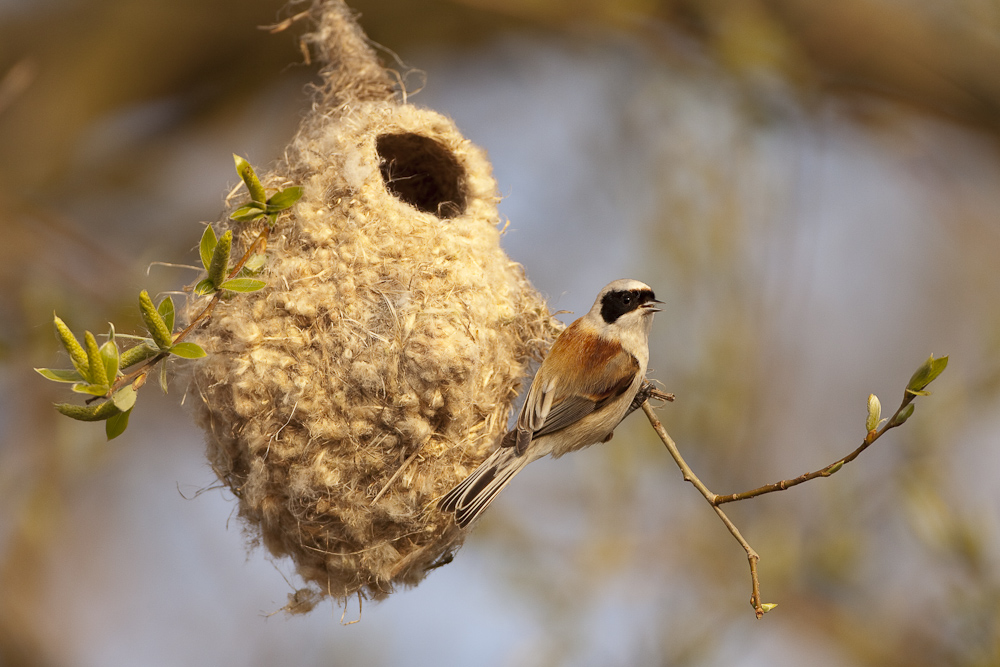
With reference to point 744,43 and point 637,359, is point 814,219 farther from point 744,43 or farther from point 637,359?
point 637,359

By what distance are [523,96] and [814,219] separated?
2.18 m

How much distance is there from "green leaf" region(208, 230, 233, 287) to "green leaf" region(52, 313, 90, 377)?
0.36 m

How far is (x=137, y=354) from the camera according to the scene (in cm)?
190

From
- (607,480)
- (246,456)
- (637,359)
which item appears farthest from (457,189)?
(607,480)

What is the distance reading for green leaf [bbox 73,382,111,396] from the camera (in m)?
1.75

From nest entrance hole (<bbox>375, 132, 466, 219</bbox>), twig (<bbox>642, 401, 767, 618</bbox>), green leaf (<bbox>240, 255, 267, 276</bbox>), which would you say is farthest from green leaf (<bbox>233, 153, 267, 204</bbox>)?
twig (<bbox>642, 401, 767, 618</bbox>)

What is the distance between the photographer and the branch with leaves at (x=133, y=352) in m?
1.76

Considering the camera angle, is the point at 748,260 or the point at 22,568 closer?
the point at 22,568

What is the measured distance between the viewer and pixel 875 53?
4.63 metres

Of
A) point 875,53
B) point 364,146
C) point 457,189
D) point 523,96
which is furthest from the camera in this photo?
point 523,96

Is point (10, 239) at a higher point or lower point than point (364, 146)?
lower

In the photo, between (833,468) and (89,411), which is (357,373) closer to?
(89,411)

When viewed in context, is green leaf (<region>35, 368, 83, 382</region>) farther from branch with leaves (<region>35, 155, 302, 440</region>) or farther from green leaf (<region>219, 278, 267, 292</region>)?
green leaf (<region>219, 278, 267, 292</region>)

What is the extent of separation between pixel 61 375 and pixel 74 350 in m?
0.09
